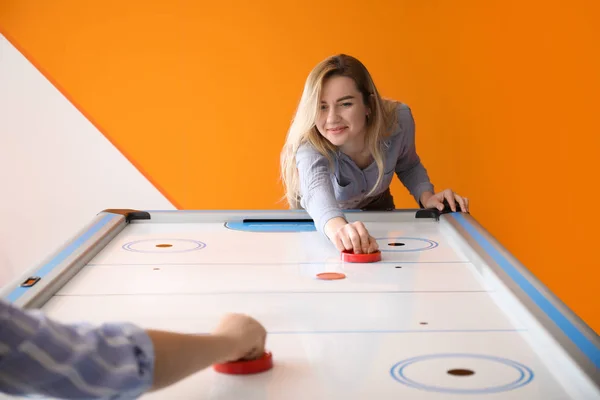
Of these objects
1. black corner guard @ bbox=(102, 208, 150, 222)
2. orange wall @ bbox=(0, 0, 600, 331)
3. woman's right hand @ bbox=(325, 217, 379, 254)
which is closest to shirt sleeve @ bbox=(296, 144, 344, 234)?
woman's right hand @ bbox=(325, 217, 379, 254)

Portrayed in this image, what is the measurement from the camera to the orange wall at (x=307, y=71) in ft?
10.5

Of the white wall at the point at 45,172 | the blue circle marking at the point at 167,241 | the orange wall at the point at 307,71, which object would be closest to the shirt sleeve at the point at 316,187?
the blue circle marking at the point at 167,241

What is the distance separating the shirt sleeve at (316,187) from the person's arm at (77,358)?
39.8 inches

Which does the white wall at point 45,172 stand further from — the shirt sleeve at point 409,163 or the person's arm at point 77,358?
the person's arm at point 77,358

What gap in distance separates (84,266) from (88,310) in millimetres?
297

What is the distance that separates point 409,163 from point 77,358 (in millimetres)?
1880

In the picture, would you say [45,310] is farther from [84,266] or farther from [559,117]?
[559,117]

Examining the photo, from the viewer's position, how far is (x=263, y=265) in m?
1.57

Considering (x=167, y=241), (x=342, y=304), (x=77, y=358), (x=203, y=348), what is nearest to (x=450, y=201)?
(x=167, y=241)

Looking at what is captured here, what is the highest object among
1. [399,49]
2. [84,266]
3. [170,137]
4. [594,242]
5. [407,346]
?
[399,49]

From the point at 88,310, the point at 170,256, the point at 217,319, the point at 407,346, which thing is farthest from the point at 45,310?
the point at 407,346

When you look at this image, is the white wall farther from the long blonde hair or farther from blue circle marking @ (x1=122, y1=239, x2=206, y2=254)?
blue circle marking @ (x1=122, y1=239, x2=206, y2=254)

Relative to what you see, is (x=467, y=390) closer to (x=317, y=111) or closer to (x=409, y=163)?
(x=317, y=111)

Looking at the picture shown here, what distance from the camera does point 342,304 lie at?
128 centimetres
